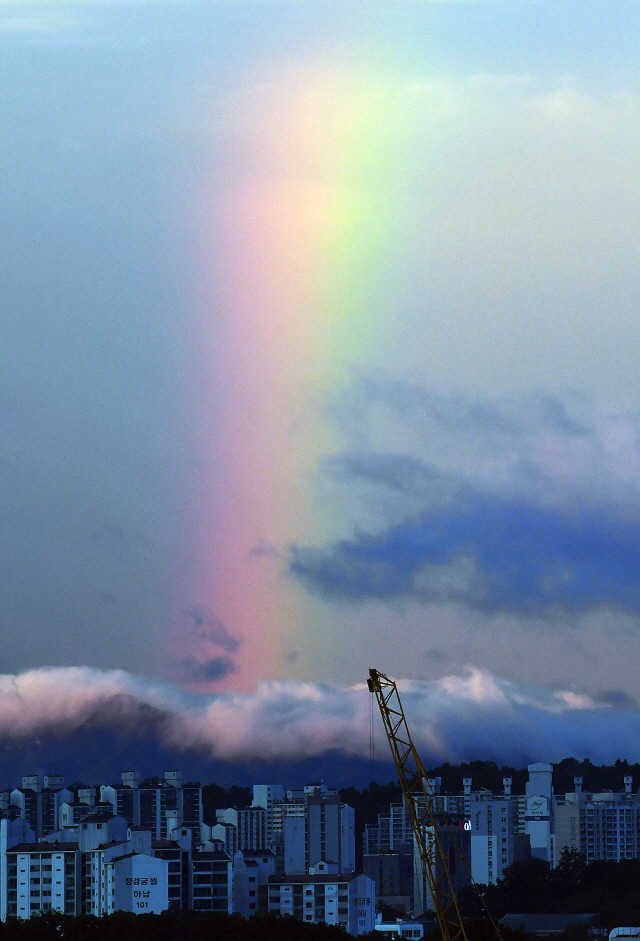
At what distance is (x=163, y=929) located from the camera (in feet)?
134

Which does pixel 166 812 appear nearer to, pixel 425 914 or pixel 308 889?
pixel 425 914

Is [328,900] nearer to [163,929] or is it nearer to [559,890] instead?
[163,929]

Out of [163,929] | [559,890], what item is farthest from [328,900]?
[559,890]

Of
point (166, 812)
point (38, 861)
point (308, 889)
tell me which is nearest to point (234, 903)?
point (308, 889)

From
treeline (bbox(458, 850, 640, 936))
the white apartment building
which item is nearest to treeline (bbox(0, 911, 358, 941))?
the white apartment building

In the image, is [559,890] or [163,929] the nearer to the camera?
[163,929]

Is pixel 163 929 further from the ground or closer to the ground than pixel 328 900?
further from the ground

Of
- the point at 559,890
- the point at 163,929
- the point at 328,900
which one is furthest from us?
the point at 559,890

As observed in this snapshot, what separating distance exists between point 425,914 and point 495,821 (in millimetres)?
22832

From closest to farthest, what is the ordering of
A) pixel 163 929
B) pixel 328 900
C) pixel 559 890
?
pixel 163 929 → pixel 328 900 → pixel 559 890

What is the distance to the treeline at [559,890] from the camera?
6800 cm

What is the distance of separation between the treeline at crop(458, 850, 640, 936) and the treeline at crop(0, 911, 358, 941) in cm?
2656

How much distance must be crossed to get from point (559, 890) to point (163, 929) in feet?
118

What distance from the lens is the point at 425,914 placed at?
67000 mm
